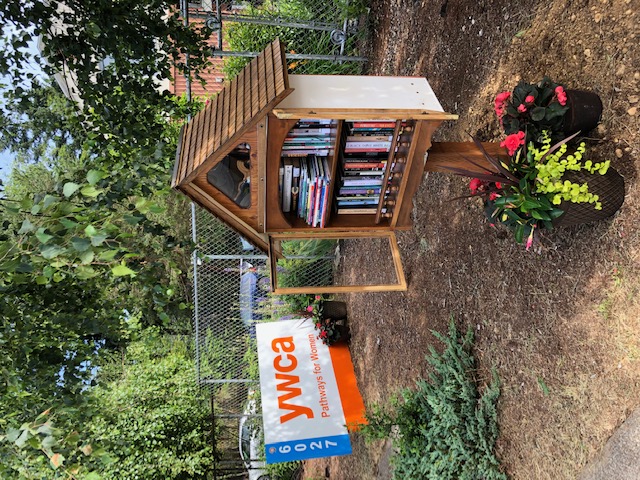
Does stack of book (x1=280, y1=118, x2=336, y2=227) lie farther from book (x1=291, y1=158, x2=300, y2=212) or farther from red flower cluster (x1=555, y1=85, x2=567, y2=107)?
red flower cluster (x1=555, y1=85, x2=567, y2=107)

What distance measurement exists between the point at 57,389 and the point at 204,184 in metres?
1.55

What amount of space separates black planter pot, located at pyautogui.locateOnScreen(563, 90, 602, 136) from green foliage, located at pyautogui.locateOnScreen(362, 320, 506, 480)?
5.24 ft

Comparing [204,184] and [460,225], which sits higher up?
[204,184]

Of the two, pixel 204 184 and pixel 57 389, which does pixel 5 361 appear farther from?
pixel 204 184

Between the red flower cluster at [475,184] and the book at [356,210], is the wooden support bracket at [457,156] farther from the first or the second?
the book at [356,210]

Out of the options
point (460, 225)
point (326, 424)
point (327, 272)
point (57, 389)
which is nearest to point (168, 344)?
point (327, 272)

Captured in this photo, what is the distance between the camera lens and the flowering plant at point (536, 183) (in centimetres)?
215

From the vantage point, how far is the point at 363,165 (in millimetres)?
2594

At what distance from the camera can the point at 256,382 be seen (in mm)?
7328

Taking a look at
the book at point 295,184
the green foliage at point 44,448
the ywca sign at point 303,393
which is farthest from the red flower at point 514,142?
the ywca sign at point 303,393

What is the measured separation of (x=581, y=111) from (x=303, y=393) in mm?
4071

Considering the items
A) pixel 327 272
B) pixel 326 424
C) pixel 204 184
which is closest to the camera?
pixel 204 184

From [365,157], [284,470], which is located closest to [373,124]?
[365,157]

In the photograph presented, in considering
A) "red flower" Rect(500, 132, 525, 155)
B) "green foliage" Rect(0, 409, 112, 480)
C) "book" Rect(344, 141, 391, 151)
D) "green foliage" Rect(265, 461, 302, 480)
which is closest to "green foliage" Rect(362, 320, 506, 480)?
"red flower" Rect(500, 132, 525, 155)
